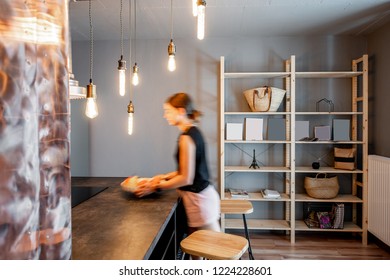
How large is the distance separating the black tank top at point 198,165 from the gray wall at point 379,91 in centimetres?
223

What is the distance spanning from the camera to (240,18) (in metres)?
2.88

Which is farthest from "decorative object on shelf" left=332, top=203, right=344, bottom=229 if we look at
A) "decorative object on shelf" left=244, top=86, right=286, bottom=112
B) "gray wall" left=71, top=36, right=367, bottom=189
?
"gray wall" left=71, top=36, right=367, bottom=189

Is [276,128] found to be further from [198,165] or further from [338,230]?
[198,165]

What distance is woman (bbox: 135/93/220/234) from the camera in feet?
5.45

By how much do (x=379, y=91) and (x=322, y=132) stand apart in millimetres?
682

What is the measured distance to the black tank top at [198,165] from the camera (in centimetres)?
168

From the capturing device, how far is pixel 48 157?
705 mm

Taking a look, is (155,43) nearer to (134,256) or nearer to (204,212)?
(204,212)

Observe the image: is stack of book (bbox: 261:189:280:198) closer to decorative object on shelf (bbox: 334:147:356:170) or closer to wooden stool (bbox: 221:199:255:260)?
decorative object on shelf (bbox: 334:147:356:170)

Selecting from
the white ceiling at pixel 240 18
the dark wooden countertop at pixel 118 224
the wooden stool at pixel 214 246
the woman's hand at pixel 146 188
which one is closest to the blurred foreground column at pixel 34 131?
the dark wooden countertop at pixel 118 224

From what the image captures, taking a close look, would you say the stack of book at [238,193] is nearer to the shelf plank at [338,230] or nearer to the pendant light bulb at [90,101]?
the shelf plank at [338,230]

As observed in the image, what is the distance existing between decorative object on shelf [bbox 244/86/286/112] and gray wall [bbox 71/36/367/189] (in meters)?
0.41
